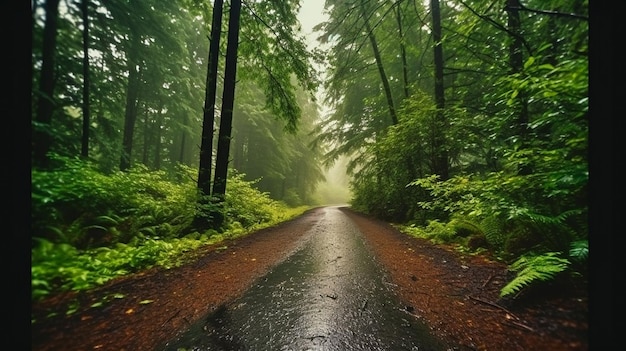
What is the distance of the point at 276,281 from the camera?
3.08 m

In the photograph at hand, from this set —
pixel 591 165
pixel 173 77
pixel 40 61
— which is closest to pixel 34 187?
pixel 40 61

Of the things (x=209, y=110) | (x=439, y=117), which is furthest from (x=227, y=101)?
(x=439, y=117)

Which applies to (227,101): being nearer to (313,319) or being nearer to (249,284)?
(249,284)

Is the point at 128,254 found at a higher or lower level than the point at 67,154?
lower

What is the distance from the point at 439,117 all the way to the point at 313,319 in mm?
7861

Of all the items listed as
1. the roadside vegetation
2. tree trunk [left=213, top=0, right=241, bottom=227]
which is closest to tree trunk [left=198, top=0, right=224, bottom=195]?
tree trunk [left=213, top=0, right=241, bottom=227]

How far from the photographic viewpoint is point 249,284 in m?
2.99

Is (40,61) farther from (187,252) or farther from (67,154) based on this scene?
(187,252)

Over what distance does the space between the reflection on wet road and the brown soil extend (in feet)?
0.58

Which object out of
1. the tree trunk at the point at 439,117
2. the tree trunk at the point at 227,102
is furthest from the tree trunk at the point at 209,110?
the tree trunk at the point at 439,117

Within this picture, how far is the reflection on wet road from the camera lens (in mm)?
1789

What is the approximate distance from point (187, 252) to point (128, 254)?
1.08m

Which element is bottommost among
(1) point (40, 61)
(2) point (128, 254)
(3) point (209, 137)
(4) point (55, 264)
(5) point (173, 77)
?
(2) point (128, 254)

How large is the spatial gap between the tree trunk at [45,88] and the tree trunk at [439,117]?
844cm
